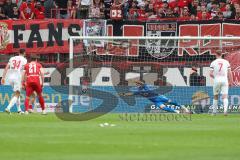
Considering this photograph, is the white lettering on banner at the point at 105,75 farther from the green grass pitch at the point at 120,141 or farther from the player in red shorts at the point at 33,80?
the green grass pitch at the point at 120,141

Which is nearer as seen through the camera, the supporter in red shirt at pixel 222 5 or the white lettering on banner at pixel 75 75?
the white lettering on banner at pixel 75 75

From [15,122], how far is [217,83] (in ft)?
26.5

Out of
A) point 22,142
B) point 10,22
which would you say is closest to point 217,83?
point 10,22

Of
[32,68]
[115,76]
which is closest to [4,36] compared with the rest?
[115,76]

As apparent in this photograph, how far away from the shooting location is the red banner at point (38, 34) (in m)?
31.1

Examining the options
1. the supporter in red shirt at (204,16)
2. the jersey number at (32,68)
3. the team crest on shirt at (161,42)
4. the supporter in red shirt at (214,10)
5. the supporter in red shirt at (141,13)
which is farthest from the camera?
the supporter in red shirt at (141,13)

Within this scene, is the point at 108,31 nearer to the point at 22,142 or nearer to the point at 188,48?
the point at 188,48

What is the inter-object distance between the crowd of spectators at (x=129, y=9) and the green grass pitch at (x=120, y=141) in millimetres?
11373

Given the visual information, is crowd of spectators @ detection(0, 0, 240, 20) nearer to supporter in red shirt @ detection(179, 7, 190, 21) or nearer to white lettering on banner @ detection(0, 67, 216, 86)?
supporter in red shirt @ detection(179, 7, 190, 21)

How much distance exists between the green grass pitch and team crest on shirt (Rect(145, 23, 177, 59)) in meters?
9.15

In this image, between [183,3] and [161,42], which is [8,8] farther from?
[183,3]

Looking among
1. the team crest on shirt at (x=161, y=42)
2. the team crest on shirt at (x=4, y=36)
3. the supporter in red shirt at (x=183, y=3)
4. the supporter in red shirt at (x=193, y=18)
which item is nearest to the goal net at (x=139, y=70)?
the team crest on shirt at (x=161, y=42)

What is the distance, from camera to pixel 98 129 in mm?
18703

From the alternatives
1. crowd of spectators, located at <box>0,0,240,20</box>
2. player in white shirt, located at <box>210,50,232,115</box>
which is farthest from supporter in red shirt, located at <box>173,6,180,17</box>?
player in white shirt, located at <box>210,50,232,115</box>
